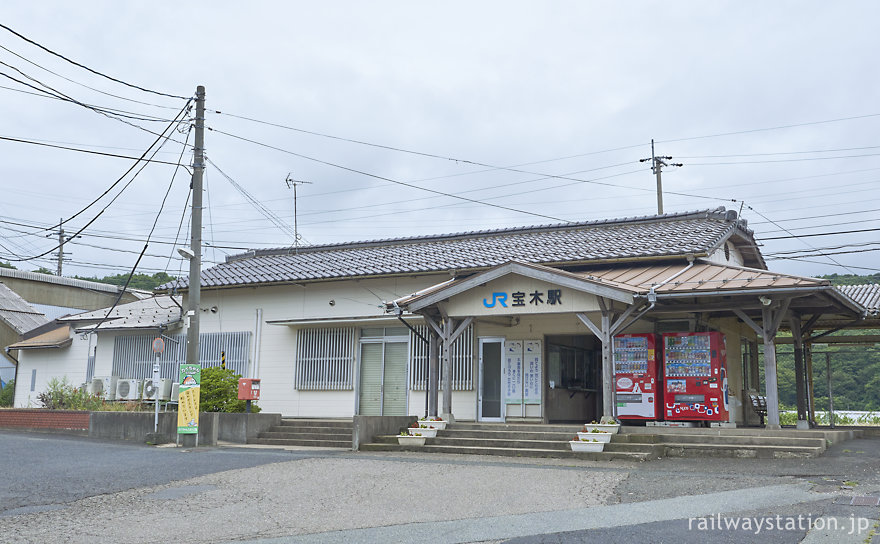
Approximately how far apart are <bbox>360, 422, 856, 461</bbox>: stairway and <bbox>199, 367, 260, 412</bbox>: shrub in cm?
418

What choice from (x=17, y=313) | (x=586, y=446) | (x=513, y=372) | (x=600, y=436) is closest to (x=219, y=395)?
(x=513, y=372)

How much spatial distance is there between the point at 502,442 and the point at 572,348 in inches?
189

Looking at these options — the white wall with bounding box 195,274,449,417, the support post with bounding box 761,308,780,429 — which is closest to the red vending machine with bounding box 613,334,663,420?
the support post with bounding box 761,308,780,429

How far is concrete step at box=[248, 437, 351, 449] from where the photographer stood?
15680 mm

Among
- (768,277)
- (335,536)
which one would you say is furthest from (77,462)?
(768,277)

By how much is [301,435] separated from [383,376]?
2.80m

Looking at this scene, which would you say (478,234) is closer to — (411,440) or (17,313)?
(411,440)

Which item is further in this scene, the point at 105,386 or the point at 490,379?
the point at 105,386

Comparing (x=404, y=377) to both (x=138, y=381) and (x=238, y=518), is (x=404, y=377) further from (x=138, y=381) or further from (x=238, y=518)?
(x=238, y=518)

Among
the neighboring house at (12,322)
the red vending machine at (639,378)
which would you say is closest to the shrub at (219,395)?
the red vending machine at (639,378)

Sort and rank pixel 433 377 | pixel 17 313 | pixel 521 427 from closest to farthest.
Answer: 1. pixel 521 427
2. pixel 433 377
3. pixel 17 313

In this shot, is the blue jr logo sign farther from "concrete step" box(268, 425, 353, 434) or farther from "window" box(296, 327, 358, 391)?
"window" box(296, 327, 358, 391)

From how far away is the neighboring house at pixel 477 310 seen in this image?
14164mm

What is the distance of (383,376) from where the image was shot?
1852 centimetres
